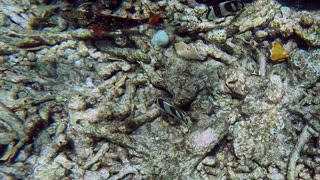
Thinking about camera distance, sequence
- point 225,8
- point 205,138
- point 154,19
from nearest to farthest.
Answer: point 205,138
point 225,8
point 154,19

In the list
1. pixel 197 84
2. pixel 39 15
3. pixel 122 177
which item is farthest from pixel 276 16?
pixel 39 15

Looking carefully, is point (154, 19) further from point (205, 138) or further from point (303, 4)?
point (303, 4)

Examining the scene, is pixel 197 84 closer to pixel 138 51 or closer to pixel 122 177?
pixel 138 51

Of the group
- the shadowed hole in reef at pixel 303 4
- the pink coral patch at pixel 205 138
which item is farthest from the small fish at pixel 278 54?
the pink coral patch at pixel 205 138

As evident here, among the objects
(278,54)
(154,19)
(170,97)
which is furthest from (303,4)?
(170,97)

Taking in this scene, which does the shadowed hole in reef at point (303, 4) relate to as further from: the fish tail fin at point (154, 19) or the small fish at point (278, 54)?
the fish tail fin at point (154, 19)
